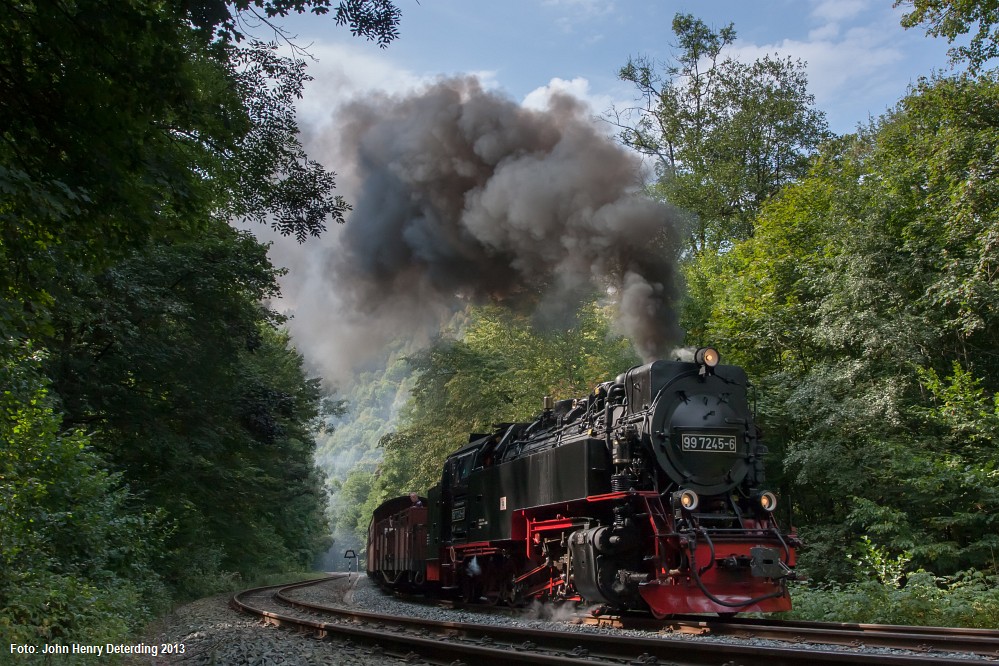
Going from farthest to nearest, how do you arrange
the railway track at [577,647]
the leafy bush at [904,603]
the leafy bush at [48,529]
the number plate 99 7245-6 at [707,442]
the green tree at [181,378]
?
the green tree at [181,378]
the leafy bush at [904,603]
the number plate 99 7245-6 at [707,442]
the leafy bush at [48,529]
the railway track at [577,647]

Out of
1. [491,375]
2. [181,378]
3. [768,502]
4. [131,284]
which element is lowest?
[768,502]

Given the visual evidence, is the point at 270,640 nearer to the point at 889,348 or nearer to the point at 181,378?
the point at 181,378

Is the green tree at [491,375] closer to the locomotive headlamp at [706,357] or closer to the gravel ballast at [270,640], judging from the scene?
the gravel ballast at [270,640]

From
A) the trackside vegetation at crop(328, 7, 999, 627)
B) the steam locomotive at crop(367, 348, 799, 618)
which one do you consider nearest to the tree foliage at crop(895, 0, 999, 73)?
the trackside vegetation at crop(328, 7, 999, 627)

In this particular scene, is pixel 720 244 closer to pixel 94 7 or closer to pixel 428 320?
pixel 428 320

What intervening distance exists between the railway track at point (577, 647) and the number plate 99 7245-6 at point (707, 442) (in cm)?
211

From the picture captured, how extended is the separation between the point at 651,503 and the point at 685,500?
50 cm

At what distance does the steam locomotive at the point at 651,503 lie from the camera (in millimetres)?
9289

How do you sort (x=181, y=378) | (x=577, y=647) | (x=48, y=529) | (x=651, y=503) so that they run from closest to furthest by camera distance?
(x=577, y=647) → (x=651, y=503) → (x=48, y=529) → (x=181, y=378)

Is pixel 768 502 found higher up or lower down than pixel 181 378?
lower down

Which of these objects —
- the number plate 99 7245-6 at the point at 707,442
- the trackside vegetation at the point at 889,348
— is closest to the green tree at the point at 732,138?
the trackside vegetation at the point at 889,348

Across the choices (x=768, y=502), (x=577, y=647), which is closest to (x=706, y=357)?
(x=768, y=502)

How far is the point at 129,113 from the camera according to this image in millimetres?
5977

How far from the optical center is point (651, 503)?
976 centimetres
